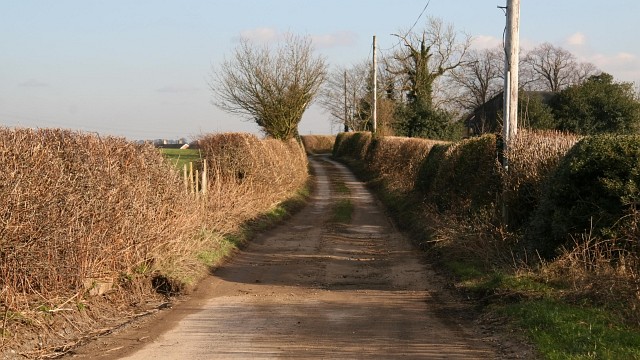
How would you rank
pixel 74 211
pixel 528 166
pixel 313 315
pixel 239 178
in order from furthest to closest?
pixel 239 178 → pixel 528 166 → pixel 313 315 → pixel 74 211

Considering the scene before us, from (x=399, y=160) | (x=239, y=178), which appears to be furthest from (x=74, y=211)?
(x=399, y=160)

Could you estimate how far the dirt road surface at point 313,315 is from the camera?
25.7 feet

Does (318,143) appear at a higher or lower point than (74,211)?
higher

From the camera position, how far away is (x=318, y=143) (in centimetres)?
9144

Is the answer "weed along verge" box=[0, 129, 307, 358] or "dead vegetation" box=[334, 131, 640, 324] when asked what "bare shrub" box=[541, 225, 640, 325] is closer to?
"dead vegetation" box=[334, 131, 640, 324]

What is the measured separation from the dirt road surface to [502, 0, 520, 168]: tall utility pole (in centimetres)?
327

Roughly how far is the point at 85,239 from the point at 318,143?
82.4 meters

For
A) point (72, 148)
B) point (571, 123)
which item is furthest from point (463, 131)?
point (72, 148)

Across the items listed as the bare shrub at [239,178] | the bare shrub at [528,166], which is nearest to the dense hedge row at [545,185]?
the bare shrub at [528,166]

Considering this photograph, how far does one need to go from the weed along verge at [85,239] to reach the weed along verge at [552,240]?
5.12 meters

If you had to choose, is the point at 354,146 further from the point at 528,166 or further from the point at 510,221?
the point at 528,166

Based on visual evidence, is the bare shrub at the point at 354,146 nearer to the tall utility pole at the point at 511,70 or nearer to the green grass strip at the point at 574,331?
the tall utility pole at the point at 511,70

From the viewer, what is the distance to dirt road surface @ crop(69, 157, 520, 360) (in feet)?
25.7

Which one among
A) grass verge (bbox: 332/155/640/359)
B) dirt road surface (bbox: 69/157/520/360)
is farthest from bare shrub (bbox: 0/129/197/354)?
grass verge (bbox: 332/155/640/359)
